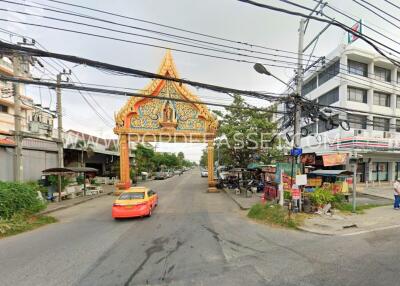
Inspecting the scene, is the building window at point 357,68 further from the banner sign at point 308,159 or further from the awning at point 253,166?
the awning at point 253,166

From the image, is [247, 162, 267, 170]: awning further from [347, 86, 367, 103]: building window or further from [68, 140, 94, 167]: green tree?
[68, 140, 94, 167]: green tree

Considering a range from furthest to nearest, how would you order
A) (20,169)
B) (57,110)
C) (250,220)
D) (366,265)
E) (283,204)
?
(57,110), (20,169), (283,204), (250,220), (366,265)

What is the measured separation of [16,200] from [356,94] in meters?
28.3

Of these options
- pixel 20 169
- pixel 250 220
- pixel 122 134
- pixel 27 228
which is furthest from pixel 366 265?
pixel 122 134

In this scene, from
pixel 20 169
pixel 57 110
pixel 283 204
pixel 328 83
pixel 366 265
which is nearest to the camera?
pixel 366 265

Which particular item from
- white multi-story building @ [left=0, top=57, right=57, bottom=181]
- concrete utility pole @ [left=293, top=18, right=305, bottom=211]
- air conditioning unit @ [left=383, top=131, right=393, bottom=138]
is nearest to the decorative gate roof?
white multi-story building @ [left=0, top=57, right=57, bottom=181]

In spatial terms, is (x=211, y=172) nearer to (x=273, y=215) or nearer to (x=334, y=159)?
(x=334, y=159)

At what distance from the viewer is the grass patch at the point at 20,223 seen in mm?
8680

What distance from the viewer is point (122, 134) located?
20.5 meters

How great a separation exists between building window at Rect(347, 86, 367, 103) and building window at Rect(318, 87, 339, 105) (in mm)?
1035

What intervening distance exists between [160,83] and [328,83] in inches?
692

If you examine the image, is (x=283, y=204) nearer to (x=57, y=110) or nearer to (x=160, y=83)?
(x=160, y=83)

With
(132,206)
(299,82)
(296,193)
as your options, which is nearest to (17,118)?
(132,206)

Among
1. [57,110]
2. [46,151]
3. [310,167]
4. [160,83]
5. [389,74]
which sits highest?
[389,74]
